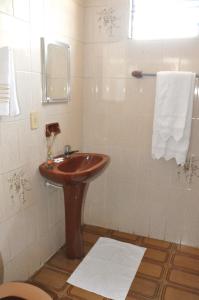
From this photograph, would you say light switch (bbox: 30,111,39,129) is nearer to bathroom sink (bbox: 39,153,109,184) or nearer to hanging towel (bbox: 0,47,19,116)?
bathroom sink (bbox: 39,153,109,184)

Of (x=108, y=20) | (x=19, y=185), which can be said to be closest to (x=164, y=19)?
(x=108, y=20)

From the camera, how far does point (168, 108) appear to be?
6.51 ft

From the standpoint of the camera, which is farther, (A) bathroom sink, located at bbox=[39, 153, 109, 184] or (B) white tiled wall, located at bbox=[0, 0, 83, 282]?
(A) bathroom sink, located at bbox=[39, 153, 109, 184]

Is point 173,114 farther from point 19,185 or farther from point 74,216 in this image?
point 19,185

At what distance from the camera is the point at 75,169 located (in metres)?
2.11

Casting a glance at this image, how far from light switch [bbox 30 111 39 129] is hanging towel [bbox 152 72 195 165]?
0.91 metres

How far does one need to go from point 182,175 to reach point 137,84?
0.86 m

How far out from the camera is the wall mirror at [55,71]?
1797 millimetres

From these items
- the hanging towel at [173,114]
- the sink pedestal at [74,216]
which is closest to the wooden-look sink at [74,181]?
the sink pedestal at [74,216]

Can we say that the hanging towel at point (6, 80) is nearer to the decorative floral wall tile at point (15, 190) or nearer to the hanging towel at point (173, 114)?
the decorative floral wall tile at point (15, 190)

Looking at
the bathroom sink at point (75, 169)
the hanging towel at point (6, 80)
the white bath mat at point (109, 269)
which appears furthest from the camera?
the white bath mat at point (109, 269)

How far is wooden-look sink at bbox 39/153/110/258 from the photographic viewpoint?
173 cm

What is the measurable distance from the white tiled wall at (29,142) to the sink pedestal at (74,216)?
0.53 ft

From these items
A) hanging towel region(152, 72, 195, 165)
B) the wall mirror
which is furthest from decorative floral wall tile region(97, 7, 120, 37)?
hanging towel region(152, 72, 195, 165)
